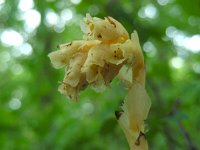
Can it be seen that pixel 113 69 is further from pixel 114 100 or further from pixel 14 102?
pixel 14 102

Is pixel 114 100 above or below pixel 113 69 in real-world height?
below

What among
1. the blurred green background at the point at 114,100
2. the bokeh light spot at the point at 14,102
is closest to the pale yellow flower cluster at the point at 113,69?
the blurred green background at the point at 114,100

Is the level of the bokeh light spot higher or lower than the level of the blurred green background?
lower

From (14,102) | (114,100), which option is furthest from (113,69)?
(14,102)

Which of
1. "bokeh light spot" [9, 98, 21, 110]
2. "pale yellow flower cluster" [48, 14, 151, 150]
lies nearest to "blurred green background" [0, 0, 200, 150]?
"bokeh light spot" [9, 98, 21, 110]

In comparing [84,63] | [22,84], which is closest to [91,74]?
[84,63]

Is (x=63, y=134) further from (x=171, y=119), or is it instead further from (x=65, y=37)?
(x=65, y=37)

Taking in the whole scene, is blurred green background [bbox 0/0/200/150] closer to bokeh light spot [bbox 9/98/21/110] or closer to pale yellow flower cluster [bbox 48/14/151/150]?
bokeh light spot [bbox 9/98/21/110]

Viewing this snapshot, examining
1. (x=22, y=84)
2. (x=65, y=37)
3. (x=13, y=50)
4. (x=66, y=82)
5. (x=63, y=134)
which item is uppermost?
(x=66, y=82)
